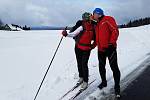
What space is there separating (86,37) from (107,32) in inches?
43.3

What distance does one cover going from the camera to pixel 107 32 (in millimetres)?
10547

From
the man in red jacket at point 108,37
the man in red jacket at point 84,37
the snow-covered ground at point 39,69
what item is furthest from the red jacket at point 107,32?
the snow-covered ground at point 39,69

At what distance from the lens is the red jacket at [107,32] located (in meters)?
10.4

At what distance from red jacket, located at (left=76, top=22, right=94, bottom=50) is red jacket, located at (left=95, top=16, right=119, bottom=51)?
72 cm

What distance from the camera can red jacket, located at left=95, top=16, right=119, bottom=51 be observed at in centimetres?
1043

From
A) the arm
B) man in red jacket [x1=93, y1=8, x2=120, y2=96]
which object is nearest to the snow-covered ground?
man in red jacket [x1=93, y1=8, x2=120, y2=96]

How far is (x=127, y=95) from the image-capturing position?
10.6 m

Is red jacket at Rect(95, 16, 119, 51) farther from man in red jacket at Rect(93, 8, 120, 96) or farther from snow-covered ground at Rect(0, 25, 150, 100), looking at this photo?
snow-covered ground at Rect(0, 25, 150, 100)

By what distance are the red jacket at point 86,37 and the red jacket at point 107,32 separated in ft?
2.38

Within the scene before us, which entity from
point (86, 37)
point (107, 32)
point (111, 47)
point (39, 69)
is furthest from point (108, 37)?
point (39, 69)

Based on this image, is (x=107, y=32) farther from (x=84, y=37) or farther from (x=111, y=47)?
(x=84, y=37)

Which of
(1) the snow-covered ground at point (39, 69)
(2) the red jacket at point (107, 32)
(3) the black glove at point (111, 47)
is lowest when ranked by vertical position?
(1) the snow-covered ground at point (39, 69)

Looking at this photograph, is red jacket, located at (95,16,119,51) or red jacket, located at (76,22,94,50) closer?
red jacket, located at (95,16,119,51)

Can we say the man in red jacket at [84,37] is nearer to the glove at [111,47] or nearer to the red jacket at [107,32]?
the red jacket at [107,32]
